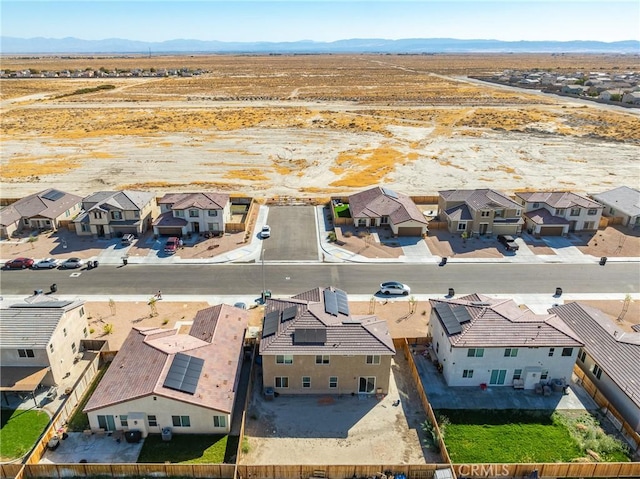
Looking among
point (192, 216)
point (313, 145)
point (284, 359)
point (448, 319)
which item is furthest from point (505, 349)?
point (313, 145)

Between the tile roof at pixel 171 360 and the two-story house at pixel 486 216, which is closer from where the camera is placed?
the tile roof at pixel 171 360

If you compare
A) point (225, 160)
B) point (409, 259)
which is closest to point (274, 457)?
point (409, 259)

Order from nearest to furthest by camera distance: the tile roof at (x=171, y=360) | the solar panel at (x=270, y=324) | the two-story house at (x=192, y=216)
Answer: the tile roof at (x=171, y=360) → the solar panel at (x=270, y=324) → the two-story house at (x=192, y=216)

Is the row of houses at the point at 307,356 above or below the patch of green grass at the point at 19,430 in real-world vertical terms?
above

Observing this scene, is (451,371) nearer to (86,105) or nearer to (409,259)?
(409,259)

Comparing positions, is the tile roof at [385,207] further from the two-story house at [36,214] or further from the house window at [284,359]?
the two-story house at [36,214]

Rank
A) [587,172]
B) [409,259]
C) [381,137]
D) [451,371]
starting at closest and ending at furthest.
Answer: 1. [451,371]
2. [409,259]
3. [587,172]
4. [381,137]

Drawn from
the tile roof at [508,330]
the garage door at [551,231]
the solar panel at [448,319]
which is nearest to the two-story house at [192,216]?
the solar panel at [448,319]
